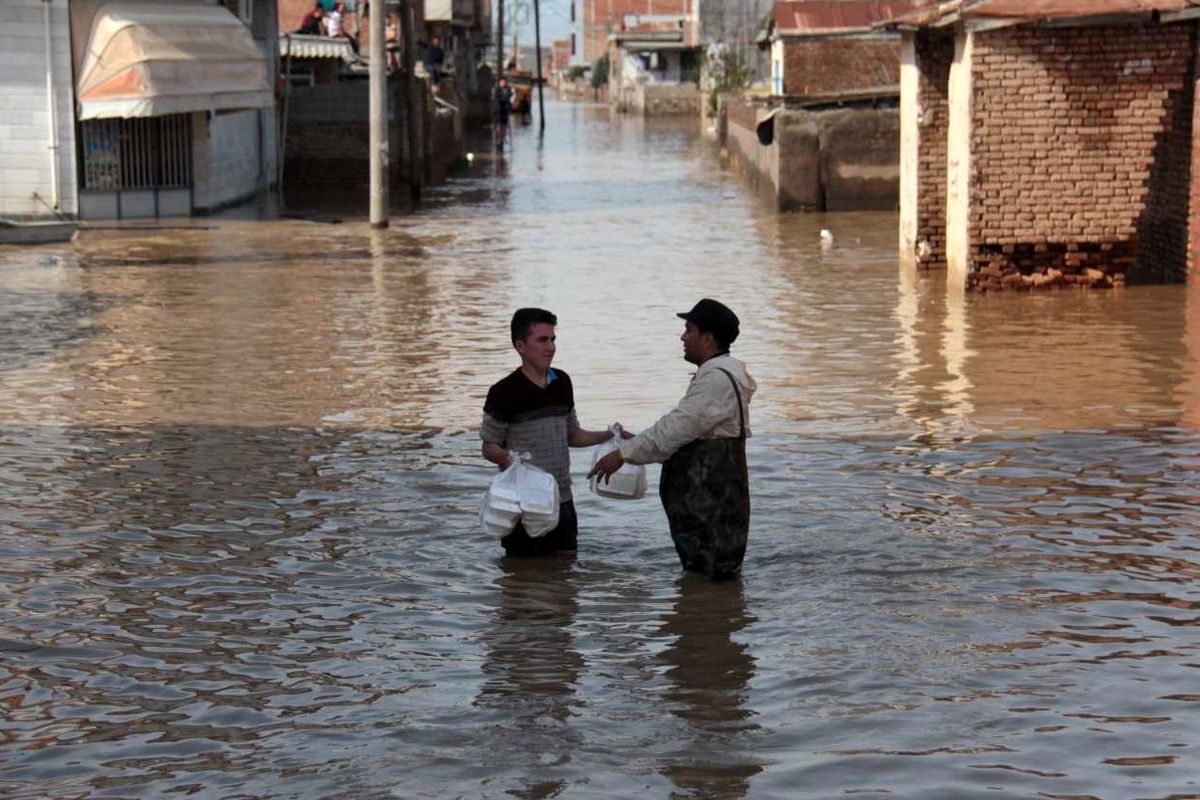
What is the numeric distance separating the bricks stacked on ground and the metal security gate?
1337cm

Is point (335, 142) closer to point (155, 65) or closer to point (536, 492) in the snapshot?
point (155, 65)

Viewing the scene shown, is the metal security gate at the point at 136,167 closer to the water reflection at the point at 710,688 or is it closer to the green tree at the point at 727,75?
the water reflection at the point at 710,688

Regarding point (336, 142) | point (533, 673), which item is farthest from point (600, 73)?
point (533, 673)

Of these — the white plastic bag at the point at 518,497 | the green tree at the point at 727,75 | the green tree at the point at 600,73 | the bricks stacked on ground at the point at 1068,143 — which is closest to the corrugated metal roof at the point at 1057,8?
the bricks stacked on ground at the point at 1068,143

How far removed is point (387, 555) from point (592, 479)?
3.93ft

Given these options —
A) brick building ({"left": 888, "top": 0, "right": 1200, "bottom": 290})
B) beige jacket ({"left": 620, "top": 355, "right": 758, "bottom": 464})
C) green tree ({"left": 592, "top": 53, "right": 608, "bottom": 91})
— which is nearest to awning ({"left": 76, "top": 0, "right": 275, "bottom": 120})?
brick building ({"left": 888, "top": 0, "right": 1200, "bottom": 290})

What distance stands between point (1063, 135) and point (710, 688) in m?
12.0

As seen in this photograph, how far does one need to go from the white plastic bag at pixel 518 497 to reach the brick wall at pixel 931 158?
12561 mm

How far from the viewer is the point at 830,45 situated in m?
40.9

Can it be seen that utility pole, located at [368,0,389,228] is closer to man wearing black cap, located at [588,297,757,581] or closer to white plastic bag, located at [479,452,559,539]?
white plastic bag, located at [479,452,559,539]

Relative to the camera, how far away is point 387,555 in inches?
336

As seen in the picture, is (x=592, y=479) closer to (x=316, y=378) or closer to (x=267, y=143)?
(x=316, y=378)

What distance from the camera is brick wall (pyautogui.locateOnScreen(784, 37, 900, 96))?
39.8 m

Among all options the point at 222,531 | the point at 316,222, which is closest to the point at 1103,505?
the point at 222,531
